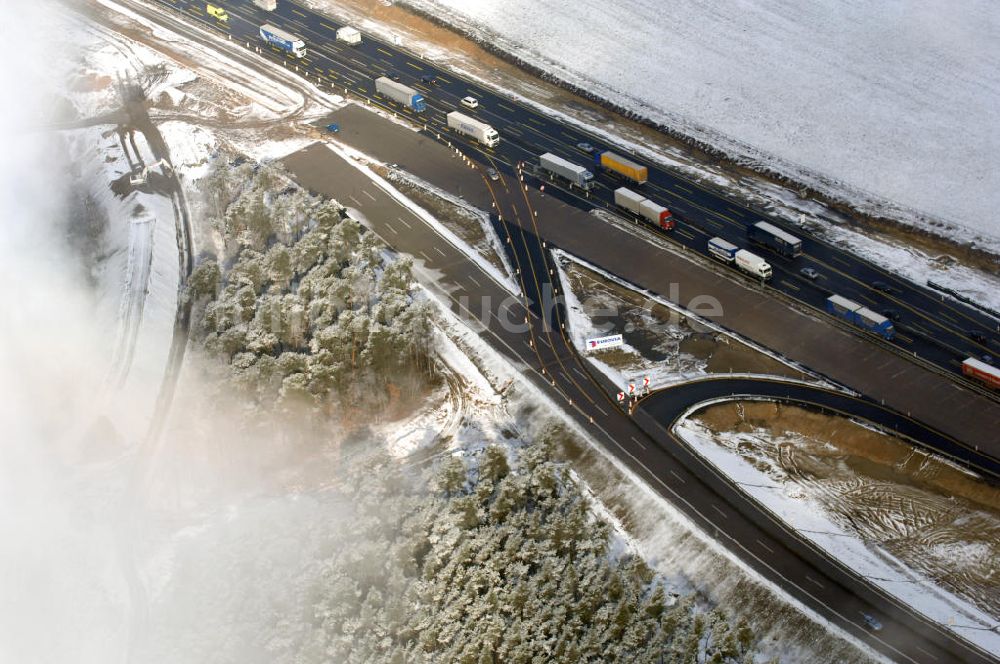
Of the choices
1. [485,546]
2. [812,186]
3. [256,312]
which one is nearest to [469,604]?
[485,546]

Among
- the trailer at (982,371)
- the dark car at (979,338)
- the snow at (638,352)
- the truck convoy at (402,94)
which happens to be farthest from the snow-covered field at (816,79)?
the snow at (638,352)

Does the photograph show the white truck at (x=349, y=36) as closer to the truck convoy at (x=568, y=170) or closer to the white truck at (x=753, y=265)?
the truck convoy at (x=568, y=170)

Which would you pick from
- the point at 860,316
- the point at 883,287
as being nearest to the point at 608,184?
the point at 883,287

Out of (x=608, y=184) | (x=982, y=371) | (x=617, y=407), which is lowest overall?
(x=617, y=407)

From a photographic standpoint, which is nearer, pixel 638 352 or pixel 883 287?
pixel 638 352

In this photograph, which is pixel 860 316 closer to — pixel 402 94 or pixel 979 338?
pixel 979 338

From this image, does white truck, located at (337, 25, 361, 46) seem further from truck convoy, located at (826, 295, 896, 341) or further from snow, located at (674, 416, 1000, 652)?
snow, located at (674, 416, 1000, 652)

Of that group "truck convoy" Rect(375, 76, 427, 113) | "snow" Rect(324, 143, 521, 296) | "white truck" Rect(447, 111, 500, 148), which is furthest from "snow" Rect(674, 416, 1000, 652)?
"truck convoy" Rect(375, 76, 427, 113)
